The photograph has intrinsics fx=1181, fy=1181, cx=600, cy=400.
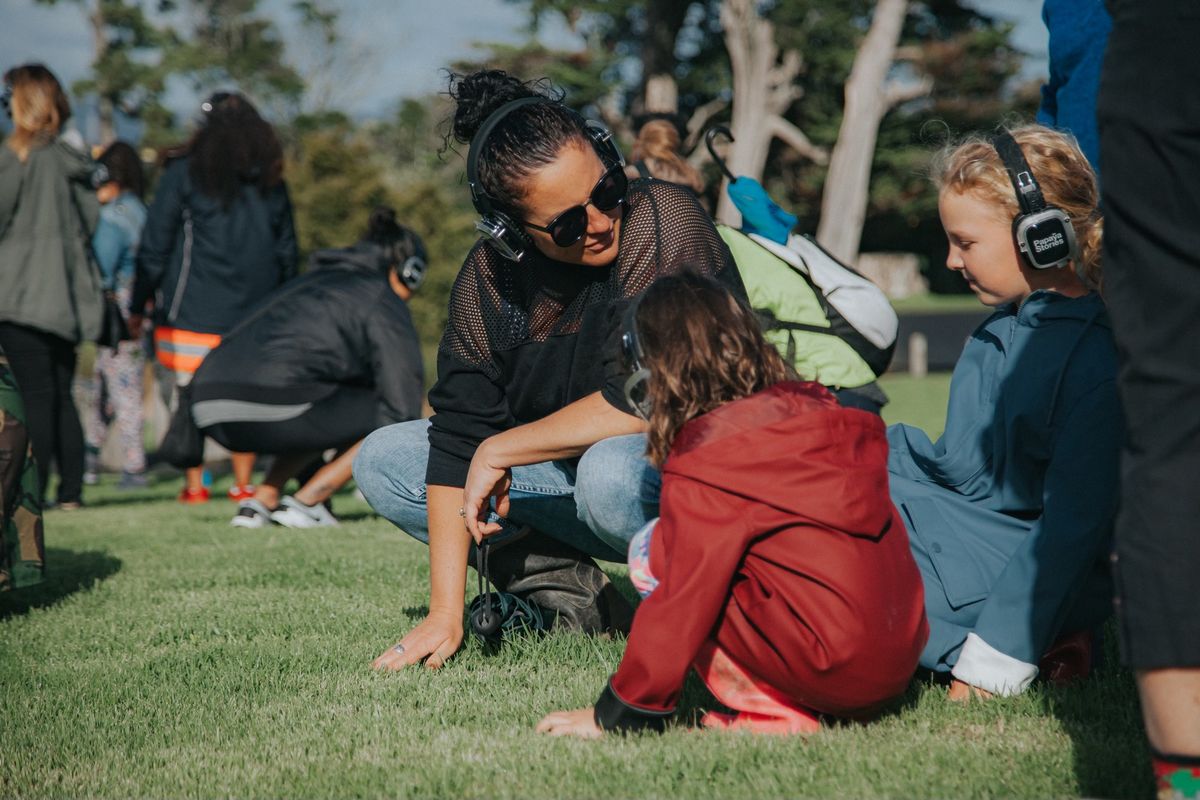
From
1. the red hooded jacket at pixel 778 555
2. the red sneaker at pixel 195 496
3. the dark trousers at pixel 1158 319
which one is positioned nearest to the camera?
the dark trousers at pixel 1158 319

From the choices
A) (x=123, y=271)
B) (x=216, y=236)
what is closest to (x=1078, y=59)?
(x=216, y=236)

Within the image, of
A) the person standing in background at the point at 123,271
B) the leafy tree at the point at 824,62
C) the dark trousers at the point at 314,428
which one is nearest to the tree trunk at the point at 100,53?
the leafy tree at the point at 824,62

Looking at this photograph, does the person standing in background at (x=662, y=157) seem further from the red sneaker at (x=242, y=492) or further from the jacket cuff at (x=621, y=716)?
the red sneaker at (x=242, y=492)

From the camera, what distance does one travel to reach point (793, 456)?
7.30 feet

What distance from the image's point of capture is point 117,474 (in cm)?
1088

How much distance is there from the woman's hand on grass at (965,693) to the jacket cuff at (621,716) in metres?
0.72

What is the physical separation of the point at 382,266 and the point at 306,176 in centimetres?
1558

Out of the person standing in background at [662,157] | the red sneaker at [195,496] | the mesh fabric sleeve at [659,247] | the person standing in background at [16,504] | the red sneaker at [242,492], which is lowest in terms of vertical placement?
the red sneaker at [195,496]

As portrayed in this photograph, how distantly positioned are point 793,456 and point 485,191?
1.07 metres

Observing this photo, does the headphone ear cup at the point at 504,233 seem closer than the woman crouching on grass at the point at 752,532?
No

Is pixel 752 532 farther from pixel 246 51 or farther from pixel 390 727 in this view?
pixel 246 51

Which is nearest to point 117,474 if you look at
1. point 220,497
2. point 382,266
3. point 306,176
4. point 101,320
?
point 220,497

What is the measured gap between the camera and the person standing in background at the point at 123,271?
8.53 meters

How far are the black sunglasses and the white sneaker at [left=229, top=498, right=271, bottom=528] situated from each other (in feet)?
13.0
